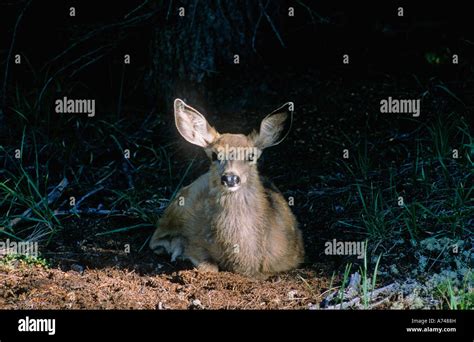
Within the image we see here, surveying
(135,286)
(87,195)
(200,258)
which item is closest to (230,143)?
(200,258)

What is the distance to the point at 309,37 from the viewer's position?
962 cm

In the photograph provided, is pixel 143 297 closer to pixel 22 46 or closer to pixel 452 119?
pixel 452 119

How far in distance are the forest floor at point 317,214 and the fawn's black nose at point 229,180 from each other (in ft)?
2.42

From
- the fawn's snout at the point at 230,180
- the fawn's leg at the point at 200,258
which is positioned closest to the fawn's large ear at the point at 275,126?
the fawn's snout at the point at 230,180

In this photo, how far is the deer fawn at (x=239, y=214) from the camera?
6.74 m

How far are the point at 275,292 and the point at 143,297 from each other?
93 cm

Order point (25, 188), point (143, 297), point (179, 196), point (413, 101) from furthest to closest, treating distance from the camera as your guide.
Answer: point (413, 101), point (25, 188), point (179, 196), point (143, 297)

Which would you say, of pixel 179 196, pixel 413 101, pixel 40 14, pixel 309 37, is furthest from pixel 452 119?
pixel 40 14

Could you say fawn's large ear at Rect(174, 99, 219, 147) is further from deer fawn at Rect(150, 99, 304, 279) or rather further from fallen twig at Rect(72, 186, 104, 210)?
fallen twig at Rect(72, 186, 104, 210)

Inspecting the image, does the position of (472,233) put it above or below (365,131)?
below

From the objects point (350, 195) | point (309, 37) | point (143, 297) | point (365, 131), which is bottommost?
point (143, 297)

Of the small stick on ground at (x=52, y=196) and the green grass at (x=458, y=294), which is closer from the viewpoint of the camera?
the green grass at (x=458, y=294)

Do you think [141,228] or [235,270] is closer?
[235,270]

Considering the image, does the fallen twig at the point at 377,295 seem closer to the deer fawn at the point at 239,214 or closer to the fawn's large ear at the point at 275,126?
the deer fawn at the point at 239,214
